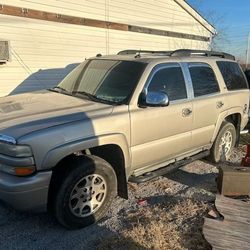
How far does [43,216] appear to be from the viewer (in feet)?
15.0

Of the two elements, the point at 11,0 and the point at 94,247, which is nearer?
the point at 94,247

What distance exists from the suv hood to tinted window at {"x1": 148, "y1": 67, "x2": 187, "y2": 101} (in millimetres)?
854

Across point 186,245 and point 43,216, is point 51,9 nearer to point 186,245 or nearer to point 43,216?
point 43,216

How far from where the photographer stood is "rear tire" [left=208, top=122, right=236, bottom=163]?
21.5 ft

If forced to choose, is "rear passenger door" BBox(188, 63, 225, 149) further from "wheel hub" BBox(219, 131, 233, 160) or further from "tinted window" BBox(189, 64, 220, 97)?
"wheel hub" BBox(219, 131, 233, 160)

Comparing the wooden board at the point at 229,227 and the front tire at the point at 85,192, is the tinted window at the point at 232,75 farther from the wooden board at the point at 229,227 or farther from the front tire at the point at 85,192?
the front tire at the point at 85,192

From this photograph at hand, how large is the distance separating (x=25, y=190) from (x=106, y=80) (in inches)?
75.6

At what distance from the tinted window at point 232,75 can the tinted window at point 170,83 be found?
135 cm

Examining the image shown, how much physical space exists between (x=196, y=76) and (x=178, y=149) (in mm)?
1134

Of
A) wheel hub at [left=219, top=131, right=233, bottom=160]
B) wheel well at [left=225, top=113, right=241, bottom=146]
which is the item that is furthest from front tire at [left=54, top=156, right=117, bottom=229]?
wheel well at [left=225, top=113, right=241, bottom=146]

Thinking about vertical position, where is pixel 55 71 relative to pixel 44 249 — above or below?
above

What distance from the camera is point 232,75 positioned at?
22.5ft

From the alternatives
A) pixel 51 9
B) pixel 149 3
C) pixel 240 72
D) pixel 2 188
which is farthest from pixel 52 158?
pixel 149 3

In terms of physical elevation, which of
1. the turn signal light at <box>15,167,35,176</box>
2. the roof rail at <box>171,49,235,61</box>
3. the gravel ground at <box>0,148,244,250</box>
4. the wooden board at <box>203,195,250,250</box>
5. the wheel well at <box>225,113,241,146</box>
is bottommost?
the gravel ground at <box>0,148,244,250</box>
